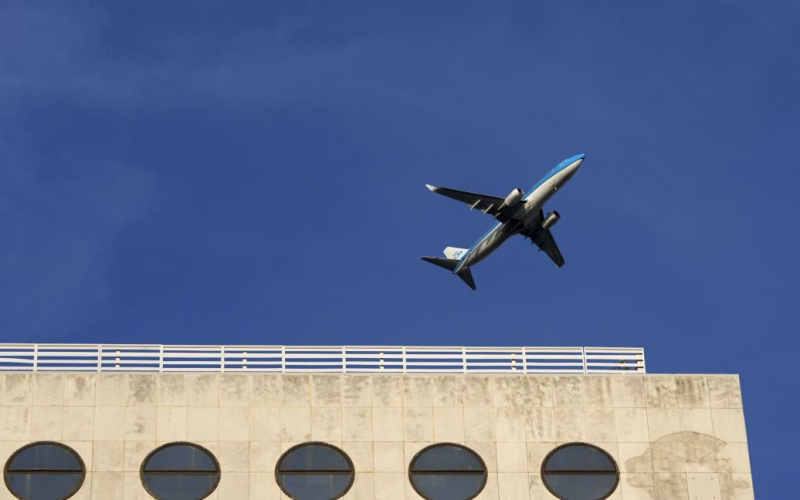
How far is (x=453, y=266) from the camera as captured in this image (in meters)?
81.9

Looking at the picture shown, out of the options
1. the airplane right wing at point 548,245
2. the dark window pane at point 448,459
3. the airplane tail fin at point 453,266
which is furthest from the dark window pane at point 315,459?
the airplane tail fin at point 453,266

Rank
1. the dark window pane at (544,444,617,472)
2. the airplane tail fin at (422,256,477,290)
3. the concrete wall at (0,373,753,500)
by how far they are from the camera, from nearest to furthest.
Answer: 1. the concrete wall at (0,373,753,500)
2. the dark window pane at (544,444,617,472)
3. the airplane tail fin at (422,256,477,290)

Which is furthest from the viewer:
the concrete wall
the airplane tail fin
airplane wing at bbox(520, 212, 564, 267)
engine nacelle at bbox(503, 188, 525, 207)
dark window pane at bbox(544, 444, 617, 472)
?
the airplane tail fin

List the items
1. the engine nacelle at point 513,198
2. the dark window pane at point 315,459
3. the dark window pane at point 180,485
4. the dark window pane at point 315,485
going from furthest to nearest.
Result: the engine nacelle at point 513,198 < the dark window pane at point 315,459 < the dark window pane at point 315,485 < the dark window pane at point 180,485

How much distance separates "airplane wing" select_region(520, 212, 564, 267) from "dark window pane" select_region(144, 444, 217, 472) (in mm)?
41770

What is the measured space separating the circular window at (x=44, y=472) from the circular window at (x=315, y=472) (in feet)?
17.3

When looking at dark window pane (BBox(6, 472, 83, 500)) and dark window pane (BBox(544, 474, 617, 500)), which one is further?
dark window pane (BBox(544, 474, 617, 500))

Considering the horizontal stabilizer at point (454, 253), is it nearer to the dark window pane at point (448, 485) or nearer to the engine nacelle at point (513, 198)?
the engine nacelle at point (513, 198)

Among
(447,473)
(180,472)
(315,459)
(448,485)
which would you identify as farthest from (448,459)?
(180,472)

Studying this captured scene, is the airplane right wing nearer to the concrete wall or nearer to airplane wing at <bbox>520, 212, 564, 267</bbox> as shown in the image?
airplane wing at <bbox>520, 212, 564, 267</bbox>

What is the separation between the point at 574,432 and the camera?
3288 cm

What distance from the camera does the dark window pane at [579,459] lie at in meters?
32.5

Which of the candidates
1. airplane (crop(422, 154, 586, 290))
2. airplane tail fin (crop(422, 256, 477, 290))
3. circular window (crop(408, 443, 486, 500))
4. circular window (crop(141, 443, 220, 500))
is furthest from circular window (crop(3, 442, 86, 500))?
airplane tail fin (crop(422, 256, 477, 290))

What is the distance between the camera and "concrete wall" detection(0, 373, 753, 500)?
31328 mm
